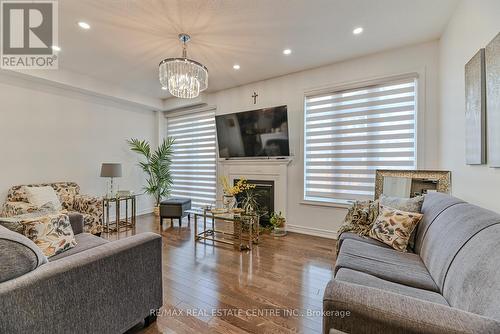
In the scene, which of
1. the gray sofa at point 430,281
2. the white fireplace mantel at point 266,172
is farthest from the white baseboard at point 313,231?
the gray sofa at point 430,281

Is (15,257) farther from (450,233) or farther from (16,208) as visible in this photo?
(16,208)

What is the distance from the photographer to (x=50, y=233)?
1.86m

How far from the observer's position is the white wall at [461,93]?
5.59 feet

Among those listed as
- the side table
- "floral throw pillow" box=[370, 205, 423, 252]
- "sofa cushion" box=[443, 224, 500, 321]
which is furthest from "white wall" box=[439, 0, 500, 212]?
the side table

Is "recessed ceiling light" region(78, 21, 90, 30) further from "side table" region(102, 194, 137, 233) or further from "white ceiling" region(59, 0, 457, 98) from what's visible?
"side table" region(102, 194, 137, 233)

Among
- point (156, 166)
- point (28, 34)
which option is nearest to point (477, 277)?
point (28, 34)

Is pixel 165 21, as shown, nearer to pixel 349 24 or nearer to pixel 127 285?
pixel 349 24

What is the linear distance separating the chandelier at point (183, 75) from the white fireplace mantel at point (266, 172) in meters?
1.92

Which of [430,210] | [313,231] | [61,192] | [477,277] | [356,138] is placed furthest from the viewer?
[313,231]

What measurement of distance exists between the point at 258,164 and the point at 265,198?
0.67m

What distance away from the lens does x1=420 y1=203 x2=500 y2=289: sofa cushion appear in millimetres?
1314

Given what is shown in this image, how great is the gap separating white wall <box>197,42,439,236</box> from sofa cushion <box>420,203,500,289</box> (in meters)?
1.71

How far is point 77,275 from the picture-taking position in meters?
1.24

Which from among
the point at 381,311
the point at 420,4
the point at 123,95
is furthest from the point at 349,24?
the point at 123,95
